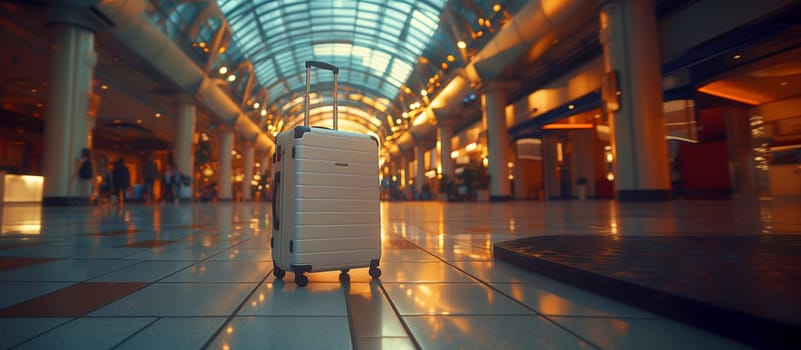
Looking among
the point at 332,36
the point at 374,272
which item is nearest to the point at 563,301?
the point at 374,272

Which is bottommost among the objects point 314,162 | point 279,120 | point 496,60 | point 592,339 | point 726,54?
point 592,339

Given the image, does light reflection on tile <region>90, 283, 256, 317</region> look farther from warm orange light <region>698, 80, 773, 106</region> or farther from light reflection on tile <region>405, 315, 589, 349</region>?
warm orange light <region>698, 80, 773, 106</region>

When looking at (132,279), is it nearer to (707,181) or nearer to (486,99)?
(486,99)

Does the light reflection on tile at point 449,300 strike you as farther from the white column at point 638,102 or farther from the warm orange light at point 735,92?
the warm orange light at point 735,92

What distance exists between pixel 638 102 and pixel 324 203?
42.0ft

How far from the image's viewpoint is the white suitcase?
2.01 metres

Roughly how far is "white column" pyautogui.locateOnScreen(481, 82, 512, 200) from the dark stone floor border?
19.1 meters

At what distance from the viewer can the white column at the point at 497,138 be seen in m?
20.5

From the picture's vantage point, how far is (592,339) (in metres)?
1.20

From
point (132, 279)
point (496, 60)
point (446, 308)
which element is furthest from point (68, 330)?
point (496, 60)

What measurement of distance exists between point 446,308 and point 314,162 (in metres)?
1.03

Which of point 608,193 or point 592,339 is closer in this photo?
point 592,339

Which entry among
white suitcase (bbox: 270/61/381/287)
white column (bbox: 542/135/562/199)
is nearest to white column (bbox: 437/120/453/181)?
white column (bbox: 542/135/562/199)

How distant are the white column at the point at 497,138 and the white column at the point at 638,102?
8.19m
